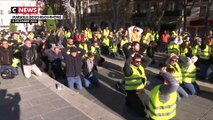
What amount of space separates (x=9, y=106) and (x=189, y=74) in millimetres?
4957

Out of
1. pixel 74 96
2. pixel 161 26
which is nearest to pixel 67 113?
pixel 74 96

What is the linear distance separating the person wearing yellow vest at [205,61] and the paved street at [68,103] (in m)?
0.77

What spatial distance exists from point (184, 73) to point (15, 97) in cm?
481

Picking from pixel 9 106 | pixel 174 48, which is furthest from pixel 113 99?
pixel 174 48

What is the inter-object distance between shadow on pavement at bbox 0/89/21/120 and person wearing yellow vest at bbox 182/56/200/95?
15.2 ft

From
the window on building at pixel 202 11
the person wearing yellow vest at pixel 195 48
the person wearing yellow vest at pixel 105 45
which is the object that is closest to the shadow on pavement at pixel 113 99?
the person wearing yellow vest at pixel 195 48

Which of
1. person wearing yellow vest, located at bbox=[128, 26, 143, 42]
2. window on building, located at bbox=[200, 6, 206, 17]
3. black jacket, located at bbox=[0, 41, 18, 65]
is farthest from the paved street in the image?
window on building, located at bbox=[200, 6, 206, 17]

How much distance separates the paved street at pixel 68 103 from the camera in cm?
539

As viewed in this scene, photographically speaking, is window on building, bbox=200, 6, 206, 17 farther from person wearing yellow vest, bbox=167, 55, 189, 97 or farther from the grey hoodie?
the grey hoodie

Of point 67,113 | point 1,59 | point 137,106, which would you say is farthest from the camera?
point 1,59

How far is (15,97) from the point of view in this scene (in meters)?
6.66

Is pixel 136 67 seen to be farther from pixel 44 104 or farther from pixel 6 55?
pixel 6 55

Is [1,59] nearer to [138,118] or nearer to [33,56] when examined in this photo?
[33,56]

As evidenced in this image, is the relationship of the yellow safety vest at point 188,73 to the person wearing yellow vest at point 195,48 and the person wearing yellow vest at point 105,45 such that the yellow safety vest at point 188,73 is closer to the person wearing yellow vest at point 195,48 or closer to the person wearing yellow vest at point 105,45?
the person wearing yellow vest at point 195,48
